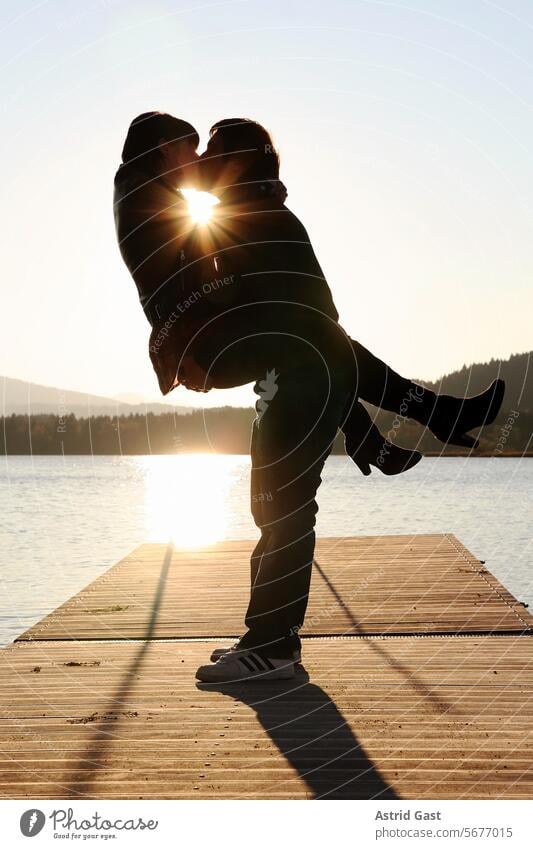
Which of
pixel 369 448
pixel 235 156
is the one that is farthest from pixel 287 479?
pixel 235 156

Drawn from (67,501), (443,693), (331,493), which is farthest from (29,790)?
(331,493)

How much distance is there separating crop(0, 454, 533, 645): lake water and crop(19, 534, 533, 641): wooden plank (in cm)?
194

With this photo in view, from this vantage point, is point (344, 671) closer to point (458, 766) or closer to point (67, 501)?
point (458, 766)

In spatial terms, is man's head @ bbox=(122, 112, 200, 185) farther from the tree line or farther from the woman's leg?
the tree line

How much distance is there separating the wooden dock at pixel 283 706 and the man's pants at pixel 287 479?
48 centimetres

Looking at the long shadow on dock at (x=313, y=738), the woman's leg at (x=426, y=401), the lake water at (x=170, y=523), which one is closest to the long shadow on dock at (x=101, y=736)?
the long shadow on dock at (x=313, y=738)

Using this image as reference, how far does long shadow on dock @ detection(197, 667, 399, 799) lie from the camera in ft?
12.5

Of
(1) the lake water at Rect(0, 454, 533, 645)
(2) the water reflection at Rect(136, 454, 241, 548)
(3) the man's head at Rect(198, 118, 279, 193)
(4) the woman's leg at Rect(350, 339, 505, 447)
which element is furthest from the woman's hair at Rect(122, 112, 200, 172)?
(2) the water reflection at Rect(136, 454, 241, 548)

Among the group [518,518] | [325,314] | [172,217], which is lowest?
[518,518]

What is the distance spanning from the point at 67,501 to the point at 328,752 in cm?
3504

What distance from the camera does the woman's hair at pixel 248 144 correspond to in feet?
16.4

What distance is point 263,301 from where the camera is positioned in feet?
16.5

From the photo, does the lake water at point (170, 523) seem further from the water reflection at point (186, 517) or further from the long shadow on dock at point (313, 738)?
the long shadow on dock at point (313, 738)
